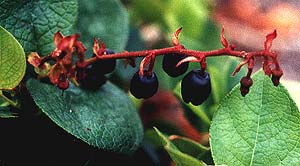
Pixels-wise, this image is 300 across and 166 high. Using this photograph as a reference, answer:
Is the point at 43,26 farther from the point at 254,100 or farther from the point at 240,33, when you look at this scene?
the point at 240,33

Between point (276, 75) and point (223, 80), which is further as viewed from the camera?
point (223, 80)

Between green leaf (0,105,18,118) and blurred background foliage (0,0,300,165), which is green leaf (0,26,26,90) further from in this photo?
blurred background foliage (0,0,300,165)

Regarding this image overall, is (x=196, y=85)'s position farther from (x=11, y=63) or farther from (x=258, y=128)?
(x=11, y=63)

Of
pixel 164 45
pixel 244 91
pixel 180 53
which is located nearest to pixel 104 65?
pixel 180 53

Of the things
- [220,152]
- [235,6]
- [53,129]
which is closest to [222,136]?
[220,152]

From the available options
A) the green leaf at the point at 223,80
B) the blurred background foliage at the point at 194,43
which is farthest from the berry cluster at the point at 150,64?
the green leaf at the point at 223,80

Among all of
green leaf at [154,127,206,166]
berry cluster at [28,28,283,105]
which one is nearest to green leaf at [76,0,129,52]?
berry cluster at [28,28,283,105]
